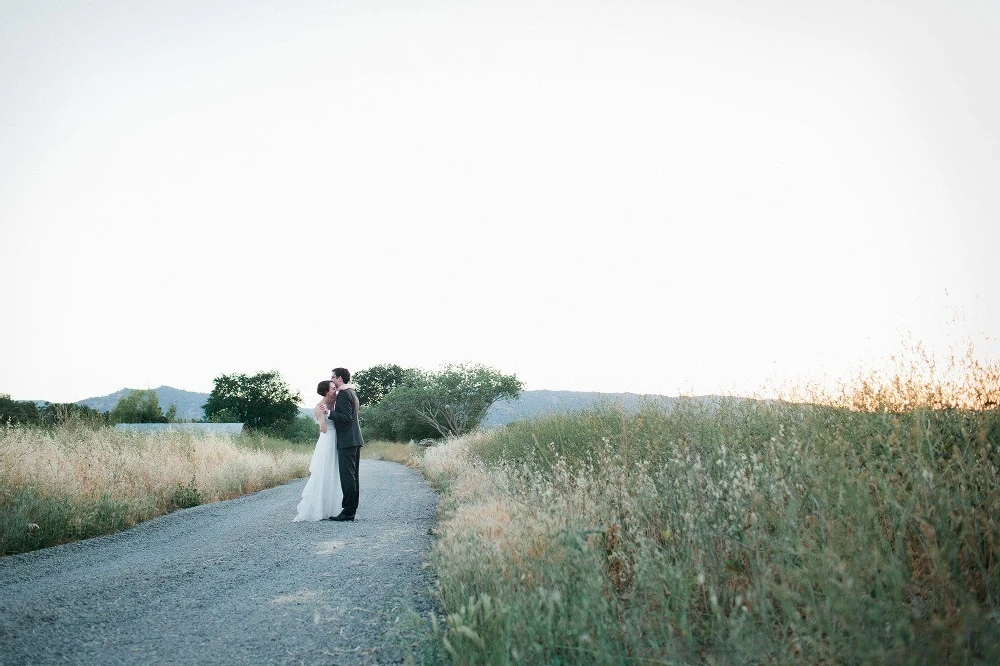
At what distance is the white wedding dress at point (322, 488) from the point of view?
9023mm

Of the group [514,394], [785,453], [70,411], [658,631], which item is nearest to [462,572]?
[658,631]

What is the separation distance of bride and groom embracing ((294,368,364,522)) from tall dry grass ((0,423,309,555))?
276cm

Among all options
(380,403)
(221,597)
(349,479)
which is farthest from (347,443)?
(380,403)

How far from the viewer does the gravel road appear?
3357mm

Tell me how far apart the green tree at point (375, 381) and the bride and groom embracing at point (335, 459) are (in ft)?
214

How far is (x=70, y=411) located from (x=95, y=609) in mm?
12925

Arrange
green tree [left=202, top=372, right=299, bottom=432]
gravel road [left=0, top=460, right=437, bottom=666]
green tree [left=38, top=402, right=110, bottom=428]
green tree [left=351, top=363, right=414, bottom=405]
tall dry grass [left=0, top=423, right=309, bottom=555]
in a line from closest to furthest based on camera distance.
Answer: gravel road [left=0, top=460, right=437, bottom=666]
tall dry grass [left=0, top=423, right=309, bottom=555]
green tree [left=38, top=402, right=110, bottom=428]
green tree [left=202, top=372, right=299, bottom=432]
green tree [left=351, top=363, right=414, bottom=405]

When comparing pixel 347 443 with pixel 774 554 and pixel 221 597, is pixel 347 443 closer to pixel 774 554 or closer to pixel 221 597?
pixel 221 597

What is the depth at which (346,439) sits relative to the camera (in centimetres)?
942

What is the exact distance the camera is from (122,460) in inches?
410

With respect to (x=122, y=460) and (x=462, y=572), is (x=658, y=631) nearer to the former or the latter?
(x=462, y=572)

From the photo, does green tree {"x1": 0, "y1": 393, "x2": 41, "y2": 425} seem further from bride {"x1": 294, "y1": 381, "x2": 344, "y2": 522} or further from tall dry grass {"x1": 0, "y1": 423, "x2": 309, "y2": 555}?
bride {"x1": 294, "y1": 381, "x2": 344, "y2": 522}

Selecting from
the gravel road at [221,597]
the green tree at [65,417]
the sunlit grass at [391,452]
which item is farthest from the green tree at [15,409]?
the gravel road at [221,597]

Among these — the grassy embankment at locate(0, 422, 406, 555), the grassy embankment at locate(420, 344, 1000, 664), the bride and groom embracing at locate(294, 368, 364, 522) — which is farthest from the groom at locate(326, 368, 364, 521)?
the grassy embankment at locate(420, 344, 1000, 664)
